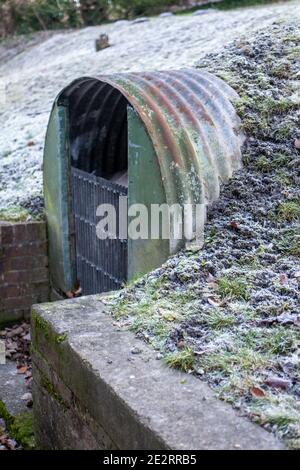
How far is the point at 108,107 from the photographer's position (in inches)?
267

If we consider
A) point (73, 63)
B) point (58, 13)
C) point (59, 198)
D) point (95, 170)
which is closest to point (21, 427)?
point (59, 198)

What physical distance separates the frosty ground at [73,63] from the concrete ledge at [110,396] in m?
3.24

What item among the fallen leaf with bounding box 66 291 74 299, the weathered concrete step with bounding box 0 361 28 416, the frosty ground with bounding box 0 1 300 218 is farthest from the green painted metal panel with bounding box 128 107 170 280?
the frosty ground with bounding box 0 1 300 218

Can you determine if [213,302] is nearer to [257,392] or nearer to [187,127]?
[257,392]

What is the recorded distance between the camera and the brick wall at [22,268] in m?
6.80

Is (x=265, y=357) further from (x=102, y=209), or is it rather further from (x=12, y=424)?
(x=102, y=209)

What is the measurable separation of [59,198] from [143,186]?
1.82 meters

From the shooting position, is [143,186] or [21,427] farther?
[143,186]

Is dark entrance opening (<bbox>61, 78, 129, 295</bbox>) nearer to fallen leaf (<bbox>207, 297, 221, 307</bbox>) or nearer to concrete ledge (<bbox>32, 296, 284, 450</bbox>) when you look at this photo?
concrete ledge (<bbox>32, 296, 284, 450</bbox>)

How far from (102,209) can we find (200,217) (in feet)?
4.40

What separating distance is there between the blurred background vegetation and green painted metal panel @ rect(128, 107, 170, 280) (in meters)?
15.2

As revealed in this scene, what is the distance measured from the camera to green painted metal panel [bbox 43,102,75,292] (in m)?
6.51

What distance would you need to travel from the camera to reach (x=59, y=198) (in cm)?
667

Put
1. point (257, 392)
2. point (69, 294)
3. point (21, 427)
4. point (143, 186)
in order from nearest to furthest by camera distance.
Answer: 1. point (257, 392)
2. point (21, 427)
3. point (143, 186)
4. point (69, 294)
